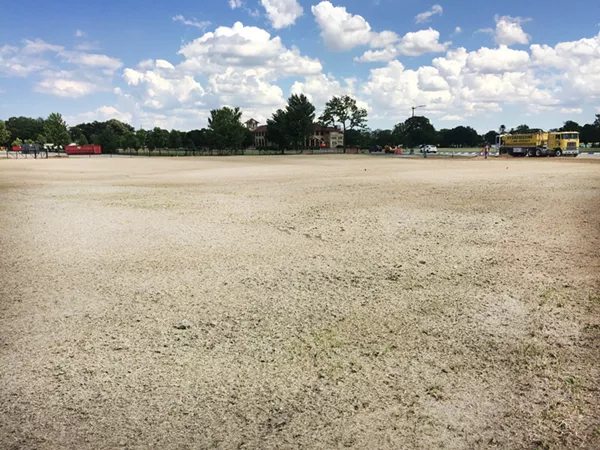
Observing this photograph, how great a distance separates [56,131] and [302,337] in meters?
111

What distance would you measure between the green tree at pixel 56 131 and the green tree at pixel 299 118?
52.5 metres

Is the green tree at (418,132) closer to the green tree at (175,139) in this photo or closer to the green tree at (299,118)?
the green tree at (299,118)

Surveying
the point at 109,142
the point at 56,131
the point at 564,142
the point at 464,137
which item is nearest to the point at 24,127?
the point at 109,142

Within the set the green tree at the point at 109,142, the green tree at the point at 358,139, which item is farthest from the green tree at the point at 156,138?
the green tree at the point at 358,139

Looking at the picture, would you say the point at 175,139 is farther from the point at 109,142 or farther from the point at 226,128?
the point at 226,128

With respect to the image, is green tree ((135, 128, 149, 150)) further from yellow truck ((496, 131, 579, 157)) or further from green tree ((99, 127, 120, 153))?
yellow truck ((496, 131, 579, 157))

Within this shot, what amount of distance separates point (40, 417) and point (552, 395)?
160 inches

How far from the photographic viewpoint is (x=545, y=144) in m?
50.9

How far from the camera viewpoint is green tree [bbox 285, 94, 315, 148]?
82625 millimetres

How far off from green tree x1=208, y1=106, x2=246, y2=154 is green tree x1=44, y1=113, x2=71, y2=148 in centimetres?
3956

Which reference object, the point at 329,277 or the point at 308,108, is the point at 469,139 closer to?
the point at 308,108

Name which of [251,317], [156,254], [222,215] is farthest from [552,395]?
[222,215]

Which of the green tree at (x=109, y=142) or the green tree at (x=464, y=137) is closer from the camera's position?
the green tree at (x=109, y=142)

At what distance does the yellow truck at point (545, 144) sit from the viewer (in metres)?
49.4
